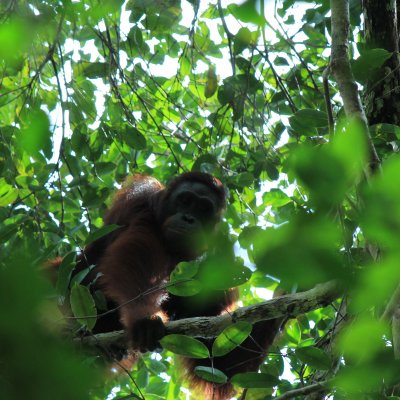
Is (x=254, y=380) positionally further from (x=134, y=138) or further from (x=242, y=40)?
(x=242, y=40)

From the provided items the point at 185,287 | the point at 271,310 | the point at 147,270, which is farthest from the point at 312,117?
the point at 147,270

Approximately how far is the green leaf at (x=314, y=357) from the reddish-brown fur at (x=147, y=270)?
90cm

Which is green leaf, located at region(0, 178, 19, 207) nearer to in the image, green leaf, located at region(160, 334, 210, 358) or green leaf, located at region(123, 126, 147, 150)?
green leaf, located at region(123, 126, 147, 150)

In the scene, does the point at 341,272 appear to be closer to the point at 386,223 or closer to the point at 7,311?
the point at 386,223

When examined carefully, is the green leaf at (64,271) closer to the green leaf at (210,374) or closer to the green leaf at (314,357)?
the green leaf at (210,374)

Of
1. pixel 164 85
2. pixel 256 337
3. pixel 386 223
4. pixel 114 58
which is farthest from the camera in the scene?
pixel 164 85

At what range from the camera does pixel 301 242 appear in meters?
0.72

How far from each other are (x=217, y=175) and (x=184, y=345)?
2313 millimetres

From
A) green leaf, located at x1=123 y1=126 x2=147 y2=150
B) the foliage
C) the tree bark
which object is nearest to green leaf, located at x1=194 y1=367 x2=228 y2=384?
the foliage

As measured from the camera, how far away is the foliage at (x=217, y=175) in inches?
28.2

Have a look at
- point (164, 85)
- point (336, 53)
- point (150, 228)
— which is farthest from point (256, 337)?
point (164, 85)

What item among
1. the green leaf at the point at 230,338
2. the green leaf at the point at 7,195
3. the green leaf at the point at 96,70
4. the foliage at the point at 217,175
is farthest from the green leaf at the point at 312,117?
the green leaf at the point at 7,195

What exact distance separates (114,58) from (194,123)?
1.04m

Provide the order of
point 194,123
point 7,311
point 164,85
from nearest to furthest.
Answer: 1. point 7,311
2. point 194,123
3. point 164,85
